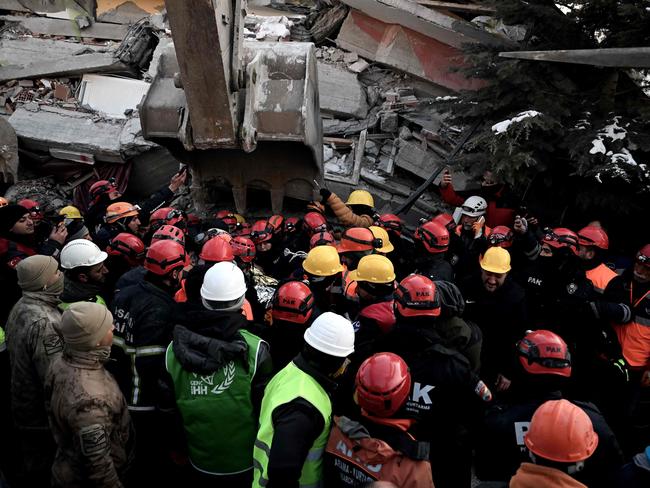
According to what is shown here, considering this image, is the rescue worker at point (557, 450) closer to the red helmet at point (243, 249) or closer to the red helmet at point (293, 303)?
the red helmet at point (293, 303)

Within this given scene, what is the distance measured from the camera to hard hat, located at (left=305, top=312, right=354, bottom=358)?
98.6 inches

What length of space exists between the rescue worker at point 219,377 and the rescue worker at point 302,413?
0.81ft

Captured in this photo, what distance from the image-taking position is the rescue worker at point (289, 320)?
318 cm

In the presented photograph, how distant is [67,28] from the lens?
→ 33.2 feet

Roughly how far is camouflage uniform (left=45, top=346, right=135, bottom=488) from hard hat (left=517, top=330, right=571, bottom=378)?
2241 mm

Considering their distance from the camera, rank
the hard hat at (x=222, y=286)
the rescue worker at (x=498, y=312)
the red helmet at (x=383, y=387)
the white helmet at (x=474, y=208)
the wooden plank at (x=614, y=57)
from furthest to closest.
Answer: the white helmet at (x=474, y=208) → the rescue worker at (x=498, y=312) → the hard hat at (x=222, y=286) → the red helmet at (x=383, y=387) → the wooden plank at (x=614, y=57)

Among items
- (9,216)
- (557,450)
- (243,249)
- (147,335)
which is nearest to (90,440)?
(147,335)

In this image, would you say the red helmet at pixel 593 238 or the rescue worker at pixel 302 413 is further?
the red helmet at pixel 593 238

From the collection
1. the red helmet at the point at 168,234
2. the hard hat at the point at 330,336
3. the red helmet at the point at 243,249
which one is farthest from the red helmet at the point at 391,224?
the hard hat at the point at 330,336

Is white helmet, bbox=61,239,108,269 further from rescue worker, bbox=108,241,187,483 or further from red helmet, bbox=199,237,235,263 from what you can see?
red helmet, bbox=199,237,235,263

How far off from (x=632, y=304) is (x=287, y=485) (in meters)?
3.16

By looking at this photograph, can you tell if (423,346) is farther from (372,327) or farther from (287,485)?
(287,485)

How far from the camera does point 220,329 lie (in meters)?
2.80

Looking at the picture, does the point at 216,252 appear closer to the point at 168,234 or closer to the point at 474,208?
the point at 168,234
